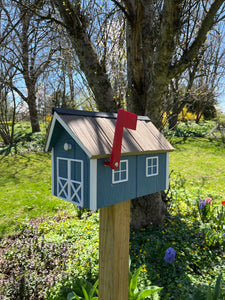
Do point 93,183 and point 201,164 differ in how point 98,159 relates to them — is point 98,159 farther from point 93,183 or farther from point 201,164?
point 201,164

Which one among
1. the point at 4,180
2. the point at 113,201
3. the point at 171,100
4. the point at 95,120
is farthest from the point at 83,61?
the point at 4,180

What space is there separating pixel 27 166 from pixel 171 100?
21.8ft

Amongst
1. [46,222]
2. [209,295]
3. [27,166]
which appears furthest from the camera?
[27,166]

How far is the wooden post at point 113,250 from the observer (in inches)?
68.3

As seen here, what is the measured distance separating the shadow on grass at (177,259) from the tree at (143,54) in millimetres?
437

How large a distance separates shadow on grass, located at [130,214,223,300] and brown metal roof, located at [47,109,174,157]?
5.66 feet

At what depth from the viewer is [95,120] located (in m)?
1.49

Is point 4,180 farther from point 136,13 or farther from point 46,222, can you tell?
point 136,13

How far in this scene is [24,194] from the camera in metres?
5.99

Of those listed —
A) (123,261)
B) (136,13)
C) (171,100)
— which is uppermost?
(136,13)

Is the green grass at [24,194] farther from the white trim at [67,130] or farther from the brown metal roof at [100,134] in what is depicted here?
the brown metal roof at [100,134]

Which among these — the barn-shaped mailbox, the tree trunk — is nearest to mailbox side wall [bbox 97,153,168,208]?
the barn-shaped mailbox

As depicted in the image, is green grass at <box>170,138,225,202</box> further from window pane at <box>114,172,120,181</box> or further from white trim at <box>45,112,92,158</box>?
white trim at <box>45,112,92,158</box>

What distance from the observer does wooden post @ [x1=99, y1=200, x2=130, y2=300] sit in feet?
5.69
